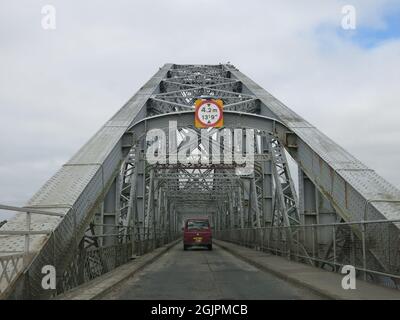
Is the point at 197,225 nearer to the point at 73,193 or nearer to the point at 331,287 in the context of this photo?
the point at 73,193

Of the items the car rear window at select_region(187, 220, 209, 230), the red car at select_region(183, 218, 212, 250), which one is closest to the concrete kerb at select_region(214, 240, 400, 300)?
the red car at select_region(183, 218, 212, 250)

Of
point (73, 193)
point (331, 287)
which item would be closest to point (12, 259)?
point (73, 193)

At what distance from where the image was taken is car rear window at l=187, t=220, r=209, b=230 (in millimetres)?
37094

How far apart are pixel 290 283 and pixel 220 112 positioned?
11936 mm

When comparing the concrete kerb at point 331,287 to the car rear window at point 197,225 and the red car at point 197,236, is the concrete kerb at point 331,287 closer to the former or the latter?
the red car at point 197,236

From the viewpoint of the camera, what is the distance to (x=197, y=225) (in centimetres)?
3762

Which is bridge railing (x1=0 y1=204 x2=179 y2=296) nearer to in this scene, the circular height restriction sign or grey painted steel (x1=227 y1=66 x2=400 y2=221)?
the circular height restriction sign

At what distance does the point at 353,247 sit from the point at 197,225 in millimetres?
25796

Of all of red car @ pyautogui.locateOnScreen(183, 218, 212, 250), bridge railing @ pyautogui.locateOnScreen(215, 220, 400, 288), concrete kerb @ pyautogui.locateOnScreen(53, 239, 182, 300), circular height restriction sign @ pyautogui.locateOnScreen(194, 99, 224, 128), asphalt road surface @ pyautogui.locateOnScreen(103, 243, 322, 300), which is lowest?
red car @ pyautogui.locateOnScreen(183, 218, 212, 250)

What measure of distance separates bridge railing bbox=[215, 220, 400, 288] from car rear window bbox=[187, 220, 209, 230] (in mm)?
17264
